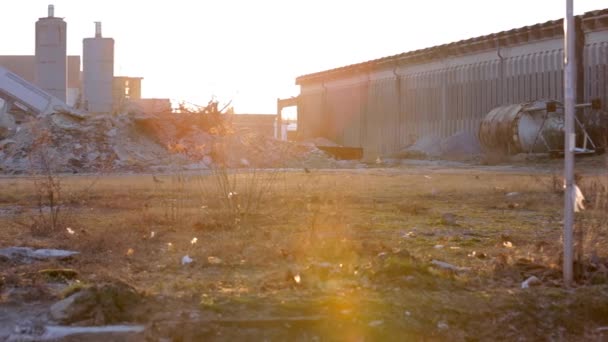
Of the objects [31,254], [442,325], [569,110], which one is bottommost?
[442,325]

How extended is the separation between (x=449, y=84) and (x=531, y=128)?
10.5 meters

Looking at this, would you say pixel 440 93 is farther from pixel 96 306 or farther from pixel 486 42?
pixel 96 306

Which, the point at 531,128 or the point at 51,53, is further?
the point at 51,53

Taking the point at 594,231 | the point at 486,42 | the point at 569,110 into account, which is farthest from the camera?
the point at 486,42

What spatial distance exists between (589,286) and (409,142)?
4544 centimetres

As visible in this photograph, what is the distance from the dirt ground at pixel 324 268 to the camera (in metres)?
6.15

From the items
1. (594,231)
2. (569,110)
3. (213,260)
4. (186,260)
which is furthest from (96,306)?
(594,231)

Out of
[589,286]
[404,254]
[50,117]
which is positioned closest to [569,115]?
[589,286]

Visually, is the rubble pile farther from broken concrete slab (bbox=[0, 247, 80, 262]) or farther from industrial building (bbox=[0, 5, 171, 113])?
broken concrete slab (bbox=[0, 247, 80, 262])

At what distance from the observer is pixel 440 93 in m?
49.9

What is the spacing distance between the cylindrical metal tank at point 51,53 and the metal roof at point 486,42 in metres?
17.7

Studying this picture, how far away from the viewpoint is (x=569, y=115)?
7027 millimetres

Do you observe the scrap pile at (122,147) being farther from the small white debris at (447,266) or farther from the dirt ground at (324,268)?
the small white debris at (447,266)

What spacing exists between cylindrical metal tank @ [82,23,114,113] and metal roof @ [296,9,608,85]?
15.1m
